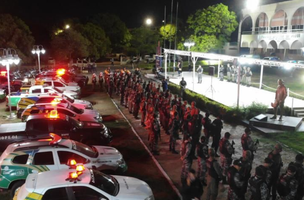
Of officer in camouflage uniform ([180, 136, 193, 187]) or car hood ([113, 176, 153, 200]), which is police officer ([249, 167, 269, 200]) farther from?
car hood ([113, 176, 153, 200])

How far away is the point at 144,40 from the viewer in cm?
5341

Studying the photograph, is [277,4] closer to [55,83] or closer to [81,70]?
[81,70]

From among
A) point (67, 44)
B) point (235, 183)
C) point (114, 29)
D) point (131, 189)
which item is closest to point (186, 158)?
point (235, 183)

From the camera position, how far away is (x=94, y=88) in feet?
86.4

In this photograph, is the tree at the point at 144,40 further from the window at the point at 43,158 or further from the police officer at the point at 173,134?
the window at the point at 43,158

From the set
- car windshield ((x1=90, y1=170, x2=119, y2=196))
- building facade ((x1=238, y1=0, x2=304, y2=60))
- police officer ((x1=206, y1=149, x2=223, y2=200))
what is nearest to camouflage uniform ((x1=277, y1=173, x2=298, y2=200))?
police officer ((x1=206, y1=149, x2=223, y2=200))

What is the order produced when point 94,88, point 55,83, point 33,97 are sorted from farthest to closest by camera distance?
1. point 94,88
2. point 55,83
3. point 33,97

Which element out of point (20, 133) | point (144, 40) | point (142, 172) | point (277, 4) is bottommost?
point (142, 172)

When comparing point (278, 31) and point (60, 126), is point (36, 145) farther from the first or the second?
point (278, 31)

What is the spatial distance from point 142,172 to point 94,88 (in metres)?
17.7

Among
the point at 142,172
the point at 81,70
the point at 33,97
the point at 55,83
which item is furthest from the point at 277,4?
the point at 142,172

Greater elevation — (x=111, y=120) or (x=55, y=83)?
(x=55, y=83)

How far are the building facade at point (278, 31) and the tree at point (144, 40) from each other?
15.2 m

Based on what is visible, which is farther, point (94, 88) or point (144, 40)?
point (144, 40)
